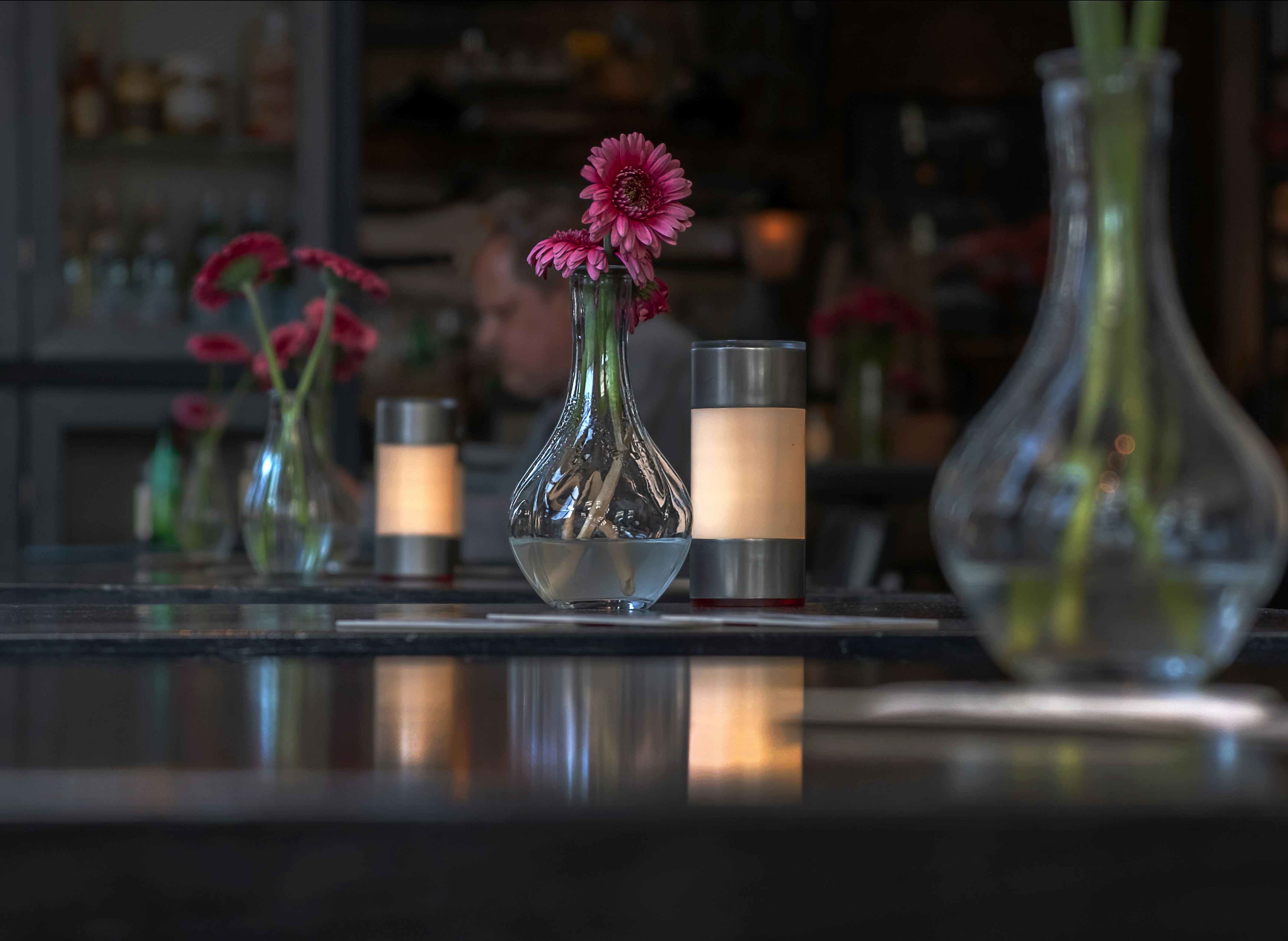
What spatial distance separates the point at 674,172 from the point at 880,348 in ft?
11.3

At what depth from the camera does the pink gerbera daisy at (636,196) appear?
97 cm

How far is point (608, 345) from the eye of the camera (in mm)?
1024

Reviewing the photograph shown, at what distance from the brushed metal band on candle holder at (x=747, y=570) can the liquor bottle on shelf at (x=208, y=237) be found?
104 inches

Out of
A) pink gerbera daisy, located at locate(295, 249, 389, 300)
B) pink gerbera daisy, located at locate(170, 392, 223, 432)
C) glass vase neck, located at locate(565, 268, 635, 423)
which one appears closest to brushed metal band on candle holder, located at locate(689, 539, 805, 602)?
glass vase neck, located at locate(565, 268, 635, 423)

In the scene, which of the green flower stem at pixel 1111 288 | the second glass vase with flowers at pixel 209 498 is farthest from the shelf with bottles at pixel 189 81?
the green flower stem at pixel 1111 288

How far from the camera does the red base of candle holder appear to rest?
3.39 ft

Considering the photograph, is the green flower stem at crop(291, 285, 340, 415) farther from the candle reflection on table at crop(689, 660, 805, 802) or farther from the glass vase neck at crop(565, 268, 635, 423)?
the candle reflection on table at crop(689, 660, 805, 802)

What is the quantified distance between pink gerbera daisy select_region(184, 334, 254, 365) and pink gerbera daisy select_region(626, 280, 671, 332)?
1.08 m

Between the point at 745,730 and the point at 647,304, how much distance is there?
0.57m

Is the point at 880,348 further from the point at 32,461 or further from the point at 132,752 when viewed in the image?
the point at 132,752

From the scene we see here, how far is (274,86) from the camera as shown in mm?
3461

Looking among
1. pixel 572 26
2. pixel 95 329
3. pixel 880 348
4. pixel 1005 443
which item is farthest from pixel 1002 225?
pixel 1005 443

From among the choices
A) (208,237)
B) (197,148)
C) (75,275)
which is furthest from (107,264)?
(197,148)

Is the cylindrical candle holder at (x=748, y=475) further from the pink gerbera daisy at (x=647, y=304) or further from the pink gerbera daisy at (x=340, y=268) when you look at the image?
the pink gerbera daisy at (x=340, y=268)
